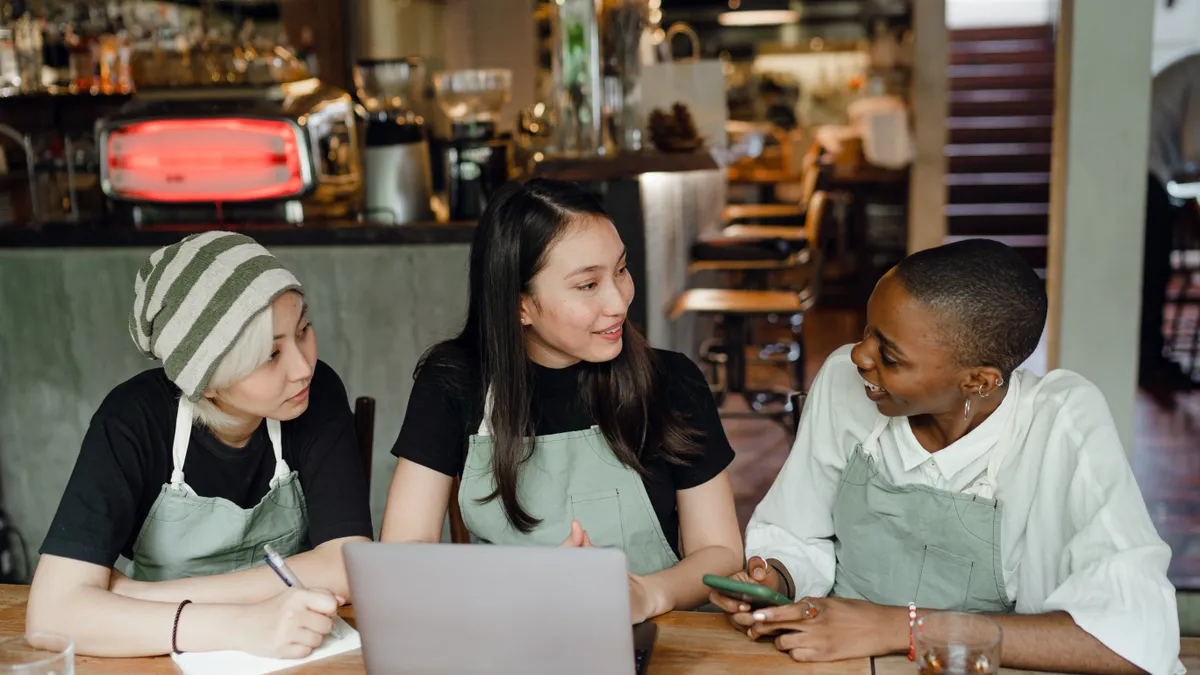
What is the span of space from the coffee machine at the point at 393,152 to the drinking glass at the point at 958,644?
2.44m

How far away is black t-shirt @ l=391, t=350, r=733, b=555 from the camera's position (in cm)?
198

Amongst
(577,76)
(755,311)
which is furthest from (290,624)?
(755,311)

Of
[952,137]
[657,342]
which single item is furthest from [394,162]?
[952,137]

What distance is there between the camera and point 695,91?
4.67m

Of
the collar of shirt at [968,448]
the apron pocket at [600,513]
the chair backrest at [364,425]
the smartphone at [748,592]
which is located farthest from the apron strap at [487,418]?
the collar of shirt at [968,448]

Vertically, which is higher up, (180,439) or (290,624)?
(180,439)

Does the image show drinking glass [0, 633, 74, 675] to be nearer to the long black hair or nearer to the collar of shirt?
the long black hair

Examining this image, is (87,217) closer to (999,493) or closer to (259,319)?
(259,319)

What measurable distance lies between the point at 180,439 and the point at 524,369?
22.0 inches

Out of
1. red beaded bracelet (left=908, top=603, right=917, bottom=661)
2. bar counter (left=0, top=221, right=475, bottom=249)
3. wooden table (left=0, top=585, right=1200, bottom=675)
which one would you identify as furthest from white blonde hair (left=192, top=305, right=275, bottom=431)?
bar counter (left=0, top=221, right=475, bottom=249)

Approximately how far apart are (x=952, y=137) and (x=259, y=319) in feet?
29.8

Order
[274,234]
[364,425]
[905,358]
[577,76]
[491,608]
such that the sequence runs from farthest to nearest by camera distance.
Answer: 1. [577,76]
2. [274,234]
3. [364,425]
4. [905,358]
5. [491,608]

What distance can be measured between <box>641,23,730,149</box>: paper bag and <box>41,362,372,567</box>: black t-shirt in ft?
9.30

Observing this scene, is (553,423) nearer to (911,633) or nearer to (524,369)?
(524,369)
